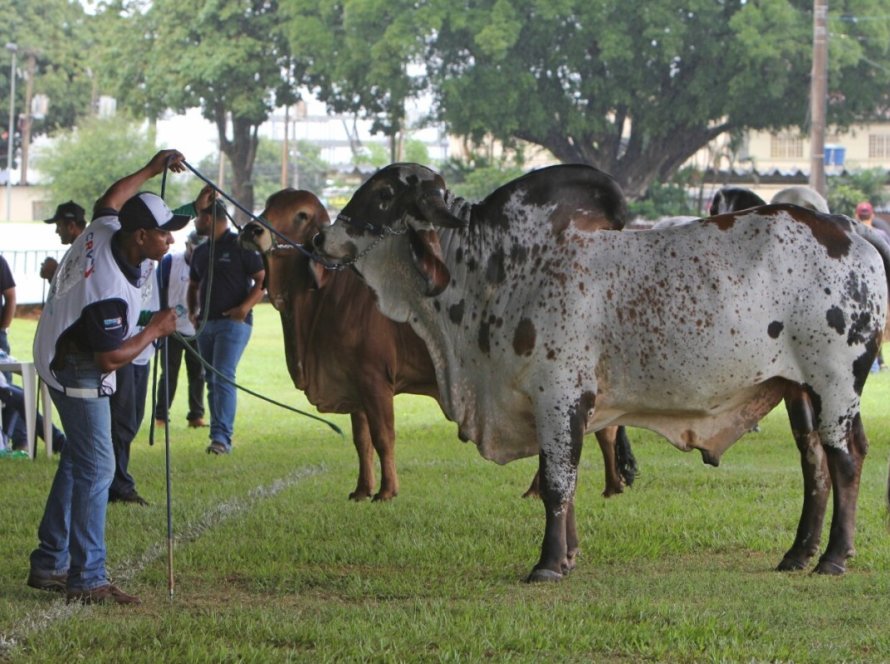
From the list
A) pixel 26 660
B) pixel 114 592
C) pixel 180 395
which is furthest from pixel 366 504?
pixel 180 395

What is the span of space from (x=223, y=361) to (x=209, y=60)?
1585 inches

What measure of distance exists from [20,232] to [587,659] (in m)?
35.2

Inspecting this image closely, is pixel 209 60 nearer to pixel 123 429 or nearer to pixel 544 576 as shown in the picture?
pixel 123 429

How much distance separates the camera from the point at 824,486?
8430mm

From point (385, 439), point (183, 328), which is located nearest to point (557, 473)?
point (385, 439)

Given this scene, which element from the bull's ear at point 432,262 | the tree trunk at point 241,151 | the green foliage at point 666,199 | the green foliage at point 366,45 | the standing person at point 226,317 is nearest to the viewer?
the bull's ear at point 432,262

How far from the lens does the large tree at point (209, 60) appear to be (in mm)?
52844

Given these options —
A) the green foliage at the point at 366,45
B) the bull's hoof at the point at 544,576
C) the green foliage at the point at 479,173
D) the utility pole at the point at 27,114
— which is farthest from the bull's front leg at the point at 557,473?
the utility pole at the point at 27,114

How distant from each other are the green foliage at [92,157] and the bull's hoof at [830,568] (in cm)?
6308

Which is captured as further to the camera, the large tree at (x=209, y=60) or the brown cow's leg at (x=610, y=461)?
the large tree at (x=209, y=60)

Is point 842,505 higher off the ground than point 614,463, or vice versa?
point 842,505

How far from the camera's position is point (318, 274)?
10688 millimetres

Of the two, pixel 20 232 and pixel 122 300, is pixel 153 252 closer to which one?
pixel 122 300

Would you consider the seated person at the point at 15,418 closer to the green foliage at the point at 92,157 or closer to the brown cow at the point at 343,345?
the brown cow at the point at 343,345
